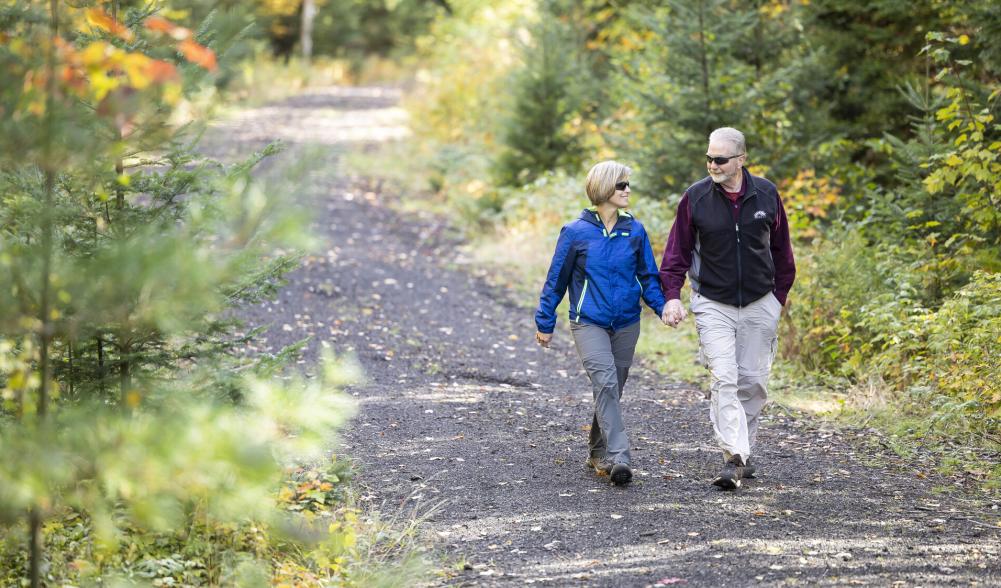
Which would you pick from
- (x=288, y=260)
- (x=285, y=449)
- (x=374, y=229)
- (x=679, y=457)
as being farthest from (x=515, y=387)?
(x=374, y=229)

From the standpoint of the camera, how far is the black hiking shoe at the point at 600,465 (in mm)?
6203

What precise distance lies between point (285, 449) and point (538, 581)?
1.54 metres

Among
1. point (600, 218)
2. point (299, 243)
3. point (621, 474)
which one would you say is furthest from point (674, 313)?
point (299, 243)

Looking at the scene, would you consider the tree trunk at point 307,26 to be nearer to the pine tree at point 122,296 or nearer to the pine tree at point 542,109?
the pine tree at point 542,109

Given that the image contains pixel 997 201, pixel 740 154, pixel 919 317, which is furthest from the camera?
pixel 997 201

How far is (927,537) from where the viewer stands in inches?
203

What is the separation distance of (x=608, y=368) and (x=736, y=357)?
82 cm

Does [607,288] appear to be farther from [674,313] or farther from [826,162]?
[826,162]

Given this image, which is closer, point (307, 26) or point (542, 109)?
point (542, 109)

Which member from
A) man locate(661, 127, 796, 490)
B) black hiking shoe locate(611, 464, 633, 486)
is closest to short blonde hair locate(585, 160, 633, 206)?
man locate(661, 127, 796, 490)

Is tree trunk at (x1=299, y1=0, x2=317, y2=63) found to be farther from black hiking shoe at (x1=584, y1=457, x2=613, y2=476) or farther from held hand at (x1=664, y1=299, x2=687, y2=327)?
held hand at (x1=664, y1=299, x2=687, y2=327)

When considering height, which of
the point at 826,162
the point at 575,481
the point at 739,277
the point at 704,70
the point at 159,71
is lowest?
the point at 575,481

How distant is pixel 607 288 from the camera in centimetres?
606

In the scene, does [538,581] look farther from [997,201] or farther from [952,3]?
[952,3]
